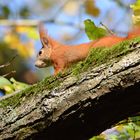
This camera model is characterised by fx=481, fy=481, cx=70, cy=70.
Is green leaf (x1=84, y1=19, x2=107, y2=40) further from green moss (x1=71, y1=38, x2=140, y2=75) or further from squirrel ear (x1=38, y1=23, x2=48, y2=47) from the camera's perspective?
squirrel ear (x1=38, y1=23, x2=48, y2=47)

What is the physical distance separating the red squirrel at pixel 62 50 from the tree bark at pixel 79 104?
1.53 ft

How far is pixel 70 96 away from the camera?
72.0 inches

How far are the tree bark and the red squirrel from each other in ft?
1.53

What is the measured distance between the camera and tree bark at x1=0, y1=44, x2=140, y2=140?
5.69 ft

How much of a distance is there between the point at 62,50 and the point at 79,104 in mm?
1472

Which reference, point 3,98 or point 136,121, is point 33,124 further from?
point 136,121

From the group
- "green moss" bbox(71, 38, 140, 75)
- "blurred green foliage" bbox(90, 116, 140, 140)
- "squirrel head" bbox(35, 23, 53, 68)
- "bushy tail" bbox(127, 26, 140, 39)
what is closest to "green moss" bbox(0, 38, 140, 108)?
"green moss" bbox(71, 38, 140, 75)

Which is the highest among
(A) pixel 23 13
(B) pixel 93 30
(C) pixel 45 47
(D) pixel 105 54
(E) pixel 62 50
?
(A) pixel 23 13

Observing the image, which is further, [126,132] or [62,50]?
[62,50]

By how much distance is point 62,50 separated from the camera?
3.24 metres

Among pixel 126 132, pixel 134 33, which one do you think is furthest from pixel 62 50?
pixel 134 33

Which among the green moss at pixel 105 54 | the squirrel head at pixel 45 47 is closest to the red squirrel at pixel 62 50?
the squirrel head at pixel 45 47

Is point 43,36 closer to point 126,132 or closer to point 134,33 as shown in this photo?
point 126,132

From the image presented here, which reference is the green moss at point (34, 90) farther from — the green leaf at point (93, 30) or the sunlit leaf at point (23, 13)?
the sunlit leaf at point (23, 13)
